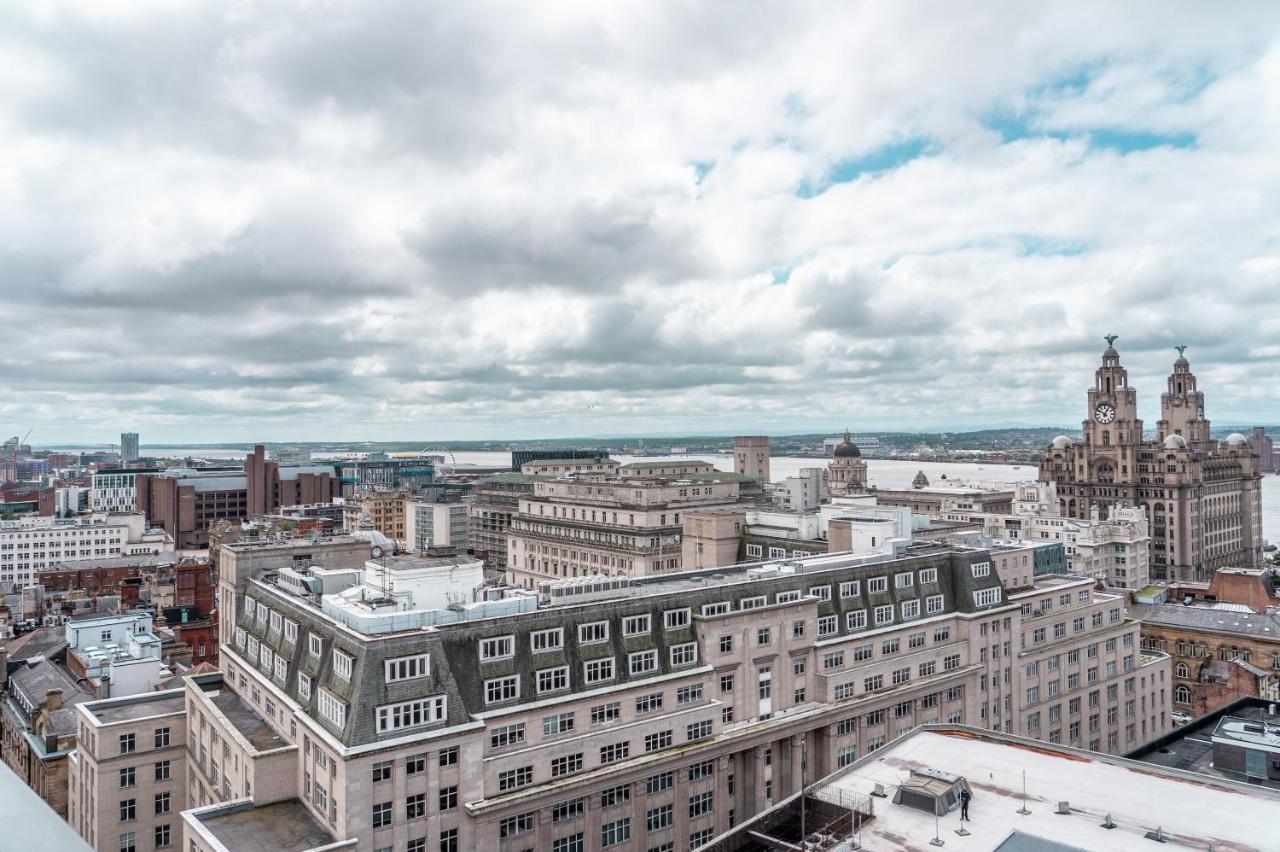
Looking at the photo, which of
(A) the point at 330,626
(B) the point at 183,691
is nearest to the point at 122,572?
(B) the point at 183,691

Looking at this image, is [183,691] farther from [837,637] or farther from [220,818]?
[837,637]

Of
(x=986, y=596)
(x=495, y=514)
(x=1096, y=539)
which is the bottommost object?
(x=1096, y=539)

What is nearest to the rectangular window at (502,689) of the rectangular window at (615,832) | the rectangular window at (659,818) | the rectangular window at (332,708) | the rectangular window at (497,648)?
the rectangular window at (497,648)

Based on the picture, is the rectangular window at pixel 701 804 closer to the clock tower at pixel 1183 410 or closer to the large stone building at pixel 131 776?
the large stone building at pixel 131 776

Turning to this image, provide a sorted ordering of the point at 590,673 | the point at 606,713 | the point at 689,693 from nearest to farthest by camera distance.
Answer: the point at 606,713
the point at 590,673
the point at 689,693

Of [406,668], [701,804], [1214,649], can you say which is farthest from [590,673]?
[1214,649]

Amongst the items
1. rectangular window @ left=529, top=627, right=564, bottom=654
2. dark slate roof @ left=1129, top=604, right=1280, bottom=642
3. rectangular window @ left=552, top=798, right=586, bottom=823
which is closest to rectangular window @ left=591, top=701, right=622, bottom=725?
rectangular window @ left=529, top=627, right=564, bottom=654

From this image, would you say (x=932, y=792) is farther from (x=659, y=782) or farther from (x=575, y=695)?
(x=575, y=695)
